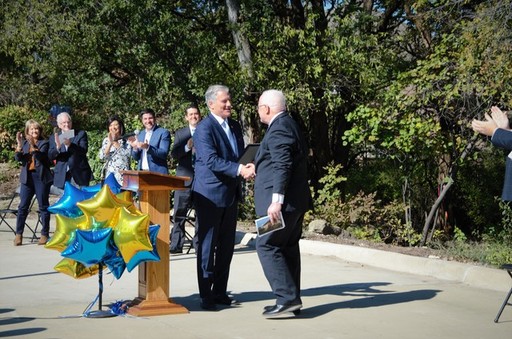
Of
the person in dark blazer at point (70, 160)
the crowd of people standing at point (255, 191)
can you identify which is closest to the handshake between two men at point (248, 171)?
the crowd of people standing at point (255, 191)

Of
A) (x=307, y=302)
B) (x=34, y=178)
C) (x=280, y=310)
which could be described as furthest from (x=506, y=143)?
(x=34, y=178)

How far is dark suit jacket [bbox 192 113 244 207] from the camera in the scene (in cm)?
825

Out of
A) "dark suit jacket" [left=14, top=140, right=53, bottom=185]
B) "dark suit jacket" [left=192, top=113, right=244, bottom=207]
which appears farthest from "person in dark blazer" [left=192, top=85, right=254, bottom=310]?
"dark suit jacket" [left=14, top=140, right=53, bottom=185]

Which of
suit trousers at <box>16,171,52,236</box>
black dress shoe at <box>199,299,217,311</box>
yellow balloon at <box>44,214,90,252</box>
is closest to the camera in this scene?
yellow balloon at <box>44,214,90,252</box>

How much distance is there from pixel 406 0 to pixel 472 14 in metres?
3.36

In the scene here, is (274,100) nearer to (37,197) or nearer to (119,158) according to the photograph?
(119,158)

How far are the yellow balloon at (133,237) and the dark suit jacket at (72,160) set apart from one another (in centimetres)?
584

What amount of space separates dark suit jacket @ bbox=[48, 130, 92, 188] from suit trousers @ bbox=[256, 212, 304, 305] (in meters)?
5.86

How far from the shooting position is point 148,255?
24.3 feet

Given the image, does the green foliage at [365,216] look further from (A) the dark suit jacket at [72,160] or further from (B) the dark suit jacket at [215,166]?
(B) the dark suit jacket at [215,166]

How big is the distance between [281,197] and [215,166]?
949mm

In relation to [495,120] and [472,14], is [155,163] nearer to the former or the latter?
[495,120]

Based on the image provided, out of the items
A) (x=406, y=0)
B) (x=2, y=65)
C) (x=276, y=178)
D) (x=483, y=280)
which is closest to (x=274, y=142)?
(x=276, y=178)

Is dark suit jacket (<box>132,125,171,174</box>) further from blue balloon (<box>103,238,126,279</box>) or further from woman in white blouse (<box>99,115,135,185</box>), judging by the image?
blue balloon (<box>103,238,126,279</box>)
